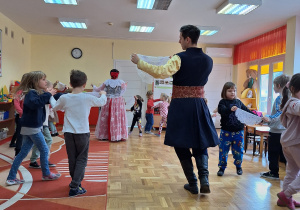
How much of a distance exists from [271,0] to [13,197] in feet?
16.3

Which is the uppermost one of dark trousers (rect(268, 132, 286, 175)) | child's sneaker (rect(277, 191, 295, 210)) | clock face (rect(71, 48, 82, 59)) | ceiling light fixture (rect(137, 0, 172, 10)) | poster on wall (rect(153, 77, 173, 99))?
ceiling light fixture (rect(137, 0, 172, 10))

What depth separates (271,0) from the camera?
15.2 feet

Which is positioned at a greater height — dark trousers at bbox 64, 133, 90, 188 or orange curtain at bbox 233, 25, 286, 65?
orange curtain at bbox 233, 25, 286, 65

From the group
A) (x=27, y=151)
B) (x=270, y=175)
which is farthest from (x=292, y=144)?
(x=27, y=151)

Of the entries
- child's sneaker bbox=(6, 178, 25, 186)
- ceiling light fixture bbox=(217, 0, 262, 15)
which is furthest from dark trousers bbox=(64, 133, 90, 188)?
ceiling light fixture bbox=(217, 0, 262, 15)

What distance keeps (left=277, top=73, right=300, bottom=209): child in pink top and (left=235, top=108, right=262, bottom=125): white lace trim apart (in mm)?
676

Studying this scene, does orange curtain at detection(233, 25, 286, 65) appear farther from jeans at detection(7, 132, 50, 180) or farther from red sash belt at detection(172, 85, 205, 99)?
jeans at detection(7, 132, 50, 180)

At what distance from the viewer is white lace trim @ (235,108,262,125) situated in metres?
3.00

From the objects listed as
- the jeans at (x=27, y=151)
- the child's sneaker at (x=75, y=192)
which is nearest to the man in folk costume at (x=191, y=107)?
the child's sneaker at (x=75, y=192)

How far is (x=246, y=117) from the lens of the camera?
119 inches

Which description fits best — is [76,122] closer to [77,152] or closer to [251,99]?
[77,152]

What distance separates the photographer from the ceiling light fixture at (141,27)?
249 inches

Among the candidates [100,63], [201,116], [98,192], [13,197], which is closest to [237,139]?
[201,116]

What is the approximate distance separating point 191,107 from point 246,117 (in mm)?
1029
